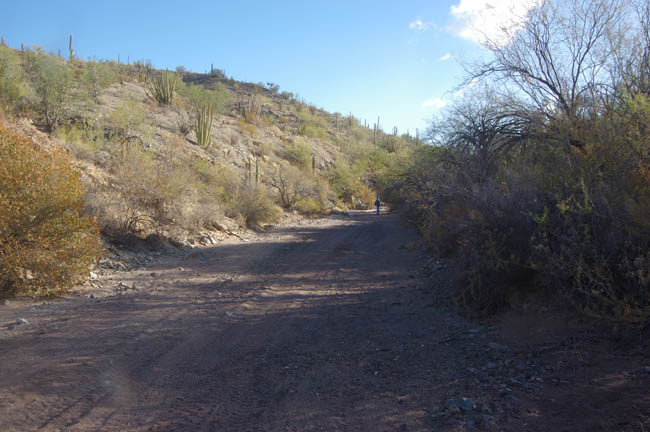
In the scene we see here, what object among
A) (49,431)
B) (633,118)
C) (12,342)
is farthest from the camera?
(633,118)

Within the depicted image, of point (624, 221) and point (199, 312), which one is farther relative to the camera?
point (199, 312)

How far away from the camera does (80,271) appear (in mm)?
7559

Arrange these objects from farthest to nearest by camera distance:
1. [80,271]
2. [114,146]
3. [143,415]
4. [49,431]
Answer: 1. [114,146]
2. [80,271]
3. [143,415]
4. [49,431]

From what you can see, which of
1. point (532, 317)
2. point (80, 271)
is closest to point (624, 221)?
point (532, 317)

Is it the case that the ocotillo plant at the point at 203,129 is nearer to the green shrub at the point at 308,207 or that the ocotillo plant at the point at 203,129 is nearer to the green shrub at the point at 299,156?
the green shrub at the point at 308,207

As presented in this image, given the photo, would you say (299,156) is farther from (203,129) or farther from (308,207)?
(203,129)

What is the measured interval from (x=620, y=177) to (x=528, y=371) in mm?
2923

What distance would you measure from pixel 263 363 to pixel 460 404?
2.23m

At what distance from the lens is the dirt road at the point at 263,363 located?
11.5 feet

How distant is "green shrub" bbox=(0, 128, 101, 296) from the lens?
683 cm

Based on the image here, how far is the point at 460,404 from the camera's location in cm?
363

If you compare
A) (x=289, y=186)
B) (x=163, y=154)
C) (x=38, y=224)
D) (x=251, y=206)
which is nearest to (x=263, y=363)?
(x=38, y=224)

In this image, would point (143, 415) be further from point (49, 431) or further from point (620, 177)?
point (620, 177)

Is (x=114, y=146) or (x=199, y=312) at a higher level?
(x=114, y=146)
